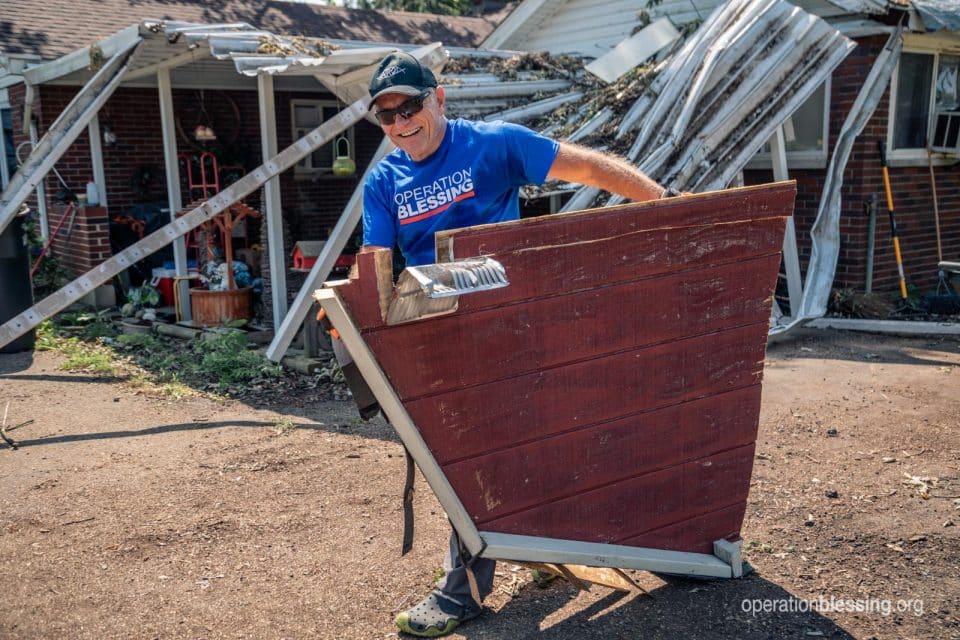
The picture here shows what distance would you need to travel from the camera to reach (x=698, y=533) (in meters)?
3.08

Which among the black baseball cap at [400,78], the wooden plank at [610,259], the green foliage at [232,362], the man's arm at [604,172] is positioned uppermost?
the black baseball cap at [400,78]

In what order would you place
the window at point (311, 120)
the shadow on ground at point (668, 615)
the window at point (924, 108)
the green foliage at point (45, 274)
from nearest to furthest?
the shadow on ground at point (668, 615)
the window at point (924, 108)
the green foliage at point (45, 274)
the window at point (311, 120)

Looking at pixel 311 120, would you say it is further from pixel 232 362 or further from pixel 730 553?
pixel 730 553

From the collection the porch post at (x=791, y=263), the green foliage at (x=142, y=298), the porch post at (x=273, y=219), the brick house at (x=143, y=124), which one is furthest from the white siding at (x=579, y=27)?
the green foliage at (x=142, y=298)

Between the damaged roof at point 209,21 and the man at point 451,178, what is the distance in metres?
9.40

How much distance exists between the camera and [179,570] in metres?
3.48

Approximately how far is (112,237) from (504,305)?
9597mm

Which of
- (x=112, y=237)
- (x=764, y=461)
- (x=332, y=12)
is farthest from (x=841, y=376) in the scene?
(x=332, y=12)

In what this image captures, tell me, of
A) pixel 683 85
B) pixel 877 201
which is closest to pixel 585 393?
pixel 683 85

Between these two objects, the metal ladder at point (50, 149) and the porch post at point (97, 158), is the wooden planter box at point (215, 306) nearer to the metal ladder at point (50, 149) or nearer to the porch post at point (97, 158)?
the metal ladder at point (50, 149)

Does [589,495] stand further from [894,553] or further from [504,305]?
[894,553]

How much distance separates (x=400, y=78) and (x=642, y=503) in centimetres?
168

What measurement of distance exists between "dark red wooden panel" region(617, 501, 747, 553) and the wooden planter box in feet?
20.0

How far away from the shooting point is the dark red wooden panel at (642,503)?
108 inches
